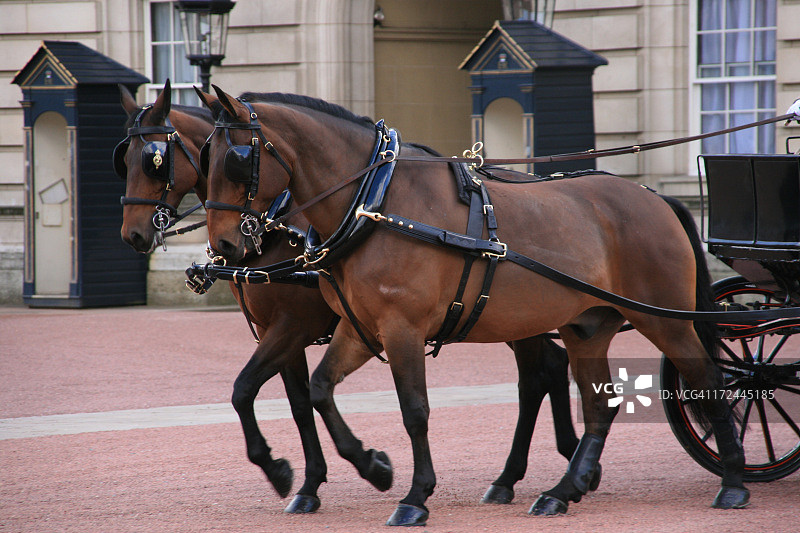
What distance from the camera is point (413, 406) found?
178 inches

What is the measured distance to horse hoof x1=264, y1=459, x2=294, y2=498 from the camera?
511 centimetres

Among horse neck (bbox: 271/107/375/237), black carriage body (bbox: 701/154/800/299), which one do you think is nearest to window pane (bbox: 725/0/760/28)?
black carriage body (bbox: 701/154/800/299)

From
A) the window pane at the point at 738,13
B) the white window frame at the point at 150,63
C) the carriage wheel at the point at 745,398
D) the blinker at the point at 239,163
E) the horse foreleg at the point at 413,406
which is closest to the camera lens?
the blinker at the point at 239,163

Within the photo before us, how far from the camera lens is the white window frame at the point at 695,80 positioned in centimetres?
1215

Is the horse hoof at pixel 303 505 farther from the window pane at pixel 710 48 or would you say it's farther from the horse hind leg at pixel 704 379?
the window pane at pixel 710 48

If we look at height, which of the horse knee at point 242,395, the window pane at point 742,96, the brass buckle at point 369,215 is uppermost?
the window pane at point 742,96

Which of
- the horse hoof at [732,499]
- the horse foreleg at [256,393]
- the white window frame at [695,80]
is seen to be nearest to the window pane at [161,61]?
the white window frame at [695,80]

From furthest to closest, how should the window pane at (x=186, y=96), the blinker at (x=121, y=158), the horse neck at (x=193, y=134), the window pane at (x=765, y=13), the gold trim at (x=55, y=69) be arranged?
the window pane at (x=186, y=96) → the gold trim at (x=55, y=69) → the window pane at (x=765, y=13) → the blinker at (x=121, y=158) → the horse neck at (x=193, y=134)

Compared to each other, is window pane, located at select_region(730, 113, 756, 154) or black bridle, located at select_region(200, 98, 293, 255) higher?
window pane, located at select_region(730, 113, 756, 154)

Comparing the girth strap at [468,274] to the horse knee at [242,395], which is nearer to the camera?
the girth strap at [468,274]

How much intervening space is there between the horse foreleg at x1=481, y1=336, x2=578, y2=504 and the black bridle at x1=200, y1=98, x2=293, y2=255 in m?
1.69

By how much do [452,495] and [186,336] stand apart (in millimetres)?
6108

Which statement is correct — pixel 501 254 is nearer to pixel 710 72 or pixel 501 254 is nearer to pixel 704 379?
pixel 704 379

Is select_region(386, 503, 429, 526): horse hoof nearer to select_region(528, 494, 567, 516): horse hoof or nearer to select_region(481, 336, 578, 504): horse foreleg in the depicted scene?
select_region(528, 494, 567, 516): horse hoof
